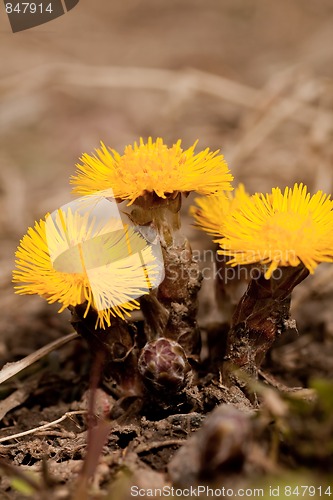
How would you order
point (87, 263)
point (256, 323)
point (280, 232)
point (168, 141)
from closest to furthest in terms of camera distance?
point (280, 232), point (87, 263), point (256, 323), point (168, 141)

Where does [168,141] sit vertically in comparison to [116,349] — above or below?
Answer: above

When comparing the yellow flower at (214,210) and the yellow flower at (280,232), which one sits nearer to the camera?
the yellow flower at (280,232)

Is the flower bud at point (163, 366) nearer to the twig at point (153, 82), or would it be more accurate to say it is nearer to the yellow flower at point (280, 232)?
the yellow flower at point (280, 232)

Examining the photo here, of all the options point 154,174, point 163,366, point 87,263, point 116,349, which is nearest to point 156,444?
point 163,366

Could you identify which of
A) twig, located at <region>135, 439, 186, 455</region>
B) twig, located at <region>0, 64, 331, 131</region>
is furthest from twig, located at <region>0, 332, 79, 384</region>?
twig, located at <region>0, 64, 331, 131</region>

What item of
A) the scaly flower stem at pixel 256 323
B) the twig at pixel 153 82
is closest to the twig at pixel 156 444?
the scaly flower stem at pixel 256 323

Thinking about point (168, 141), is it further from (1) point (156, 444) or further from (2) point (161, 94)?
(1) point (156, 444)

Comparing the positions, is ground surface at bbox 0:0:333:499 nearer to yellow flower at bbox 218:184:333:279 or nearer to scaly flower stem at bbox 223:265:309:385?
scaly flower stem at bbox 223:265:309:385
